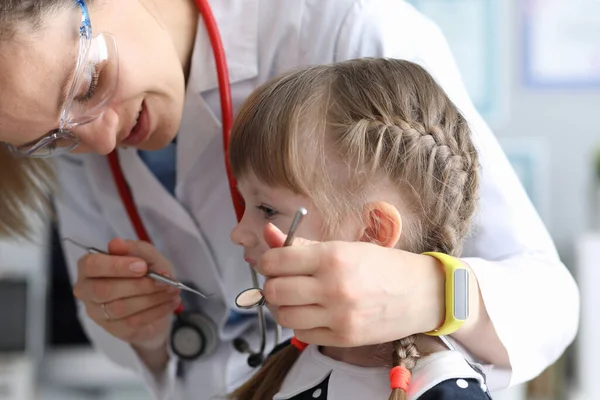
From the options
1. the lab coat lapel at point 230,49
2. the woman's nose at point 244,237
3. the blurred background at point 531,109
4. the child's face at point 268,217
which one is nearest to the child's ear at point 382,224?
the child's face at point 268,217

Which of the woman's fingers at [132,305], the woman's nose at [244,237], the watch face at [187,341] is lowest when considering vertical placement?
the watch face at [187,341]

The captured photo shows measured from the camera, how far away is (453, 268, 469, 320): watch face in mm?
839

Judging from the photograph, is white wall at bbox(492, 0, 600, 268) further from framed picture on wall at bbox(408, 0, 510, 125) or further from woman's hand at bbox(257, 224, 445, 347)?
woman's hand at bbox(257, 224, 445, 347)

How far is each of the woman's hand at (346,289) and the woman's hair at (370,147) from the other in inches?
3.8

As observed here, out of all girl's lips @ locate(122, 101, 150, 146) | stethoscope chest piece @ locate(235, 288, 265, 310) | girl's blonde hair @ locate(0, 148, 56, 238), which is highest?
girl's lips @ locate(122, 101, 150, 146)

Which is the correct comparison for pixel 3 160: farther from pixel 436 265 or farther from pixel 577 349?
pixel 577 349

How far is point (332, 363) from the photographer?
980mm

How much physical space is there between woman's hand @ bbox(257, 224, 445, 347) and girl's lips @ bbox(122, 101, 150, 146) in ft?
1.08

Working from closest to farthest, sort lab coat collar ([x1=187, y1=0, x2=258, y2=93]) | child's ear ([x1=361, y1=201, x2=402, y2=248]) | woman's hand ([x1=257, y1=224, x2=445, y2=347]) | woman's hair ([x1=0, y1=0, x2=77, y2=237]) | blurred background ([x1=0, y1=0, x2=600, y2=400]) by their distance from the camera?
woman's hand ([x1=257, y1=224, x2=445, y2=347]) < child's ear ([x1=361, y1=201, x2=402, y2=248]) < lab coat collar ([x1=187, y1=0, x2=258, y2=93]) < woman's hair ([x1=0, y1=0, x2=77, y2=237]) < blurred background ([x1=0, y1=0, x2=600, y2=400])

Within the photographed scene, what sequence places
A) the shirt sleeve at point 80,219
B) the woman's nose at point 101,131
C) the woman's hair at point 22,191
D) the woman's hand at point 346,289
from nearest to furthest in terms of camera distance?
1. the woman's hand at point 346,289
2. the woman's nose at point 101,131
3. the woman's hair at point 22,191
4. the shirt sleeve at point 80,219

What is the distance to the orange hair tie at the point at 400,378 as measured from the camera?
85 centimetres

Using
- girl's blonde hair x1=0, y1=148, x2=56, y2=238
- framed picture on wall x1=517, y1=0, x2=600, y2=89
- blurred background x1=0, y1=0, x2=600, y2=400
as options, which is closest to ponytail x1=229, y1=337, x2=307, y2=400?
girl's blonde hair x1=0, y1=148, x2=56, y2=238

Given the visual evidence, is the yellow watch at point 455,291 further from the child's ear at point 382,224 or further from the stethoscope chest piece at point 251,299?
the stethoscope chest piece at point 251,299

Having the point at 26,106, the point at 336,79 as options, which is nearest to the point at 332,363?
the point at 336,79
